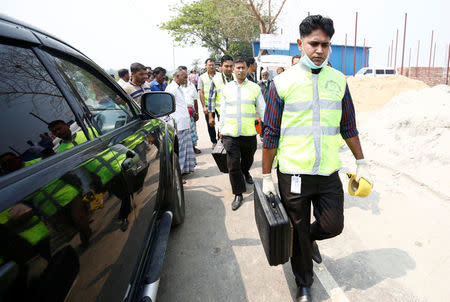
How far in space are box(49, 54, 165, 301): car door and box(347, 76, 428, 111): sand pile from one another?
33.8 feet

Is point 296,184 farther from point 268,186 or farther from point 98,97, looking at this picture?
point 98,97

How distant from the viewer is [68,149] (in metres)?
1.19

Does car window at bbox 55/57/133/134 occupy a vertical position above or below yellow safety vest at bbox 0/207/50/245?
above

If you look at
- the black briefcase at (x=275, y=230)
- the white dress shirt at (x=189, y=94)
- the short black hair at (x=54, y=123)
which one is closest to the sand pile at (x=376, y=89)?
the white dress shirt at (x=189, y=94)

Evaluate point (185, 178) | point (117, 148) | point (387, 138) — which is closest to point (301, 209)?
point (117, 148)

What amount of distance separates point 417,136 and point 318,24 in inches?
159

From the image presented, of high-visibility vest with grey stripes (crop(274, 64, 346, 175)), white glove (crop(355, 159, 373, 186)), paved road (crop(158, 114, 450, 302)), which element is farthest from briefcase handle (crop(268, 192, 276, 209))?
paved road (crop(158, 114, 450, 302))

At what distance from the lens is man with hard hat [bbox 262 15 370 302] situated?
176 cm

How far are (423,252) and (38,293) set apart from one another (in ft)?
9.60

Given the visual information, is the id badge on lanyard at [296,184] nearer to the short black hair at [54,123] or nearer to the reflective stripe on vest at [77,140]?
the reflective stripe on vest at [77,140]

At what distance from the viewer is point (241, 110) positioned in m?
3.43

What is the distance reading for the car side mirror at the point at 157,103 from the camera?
236 centimetres

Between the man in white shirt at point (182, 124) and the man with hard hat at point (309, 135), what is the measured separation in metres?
2.87

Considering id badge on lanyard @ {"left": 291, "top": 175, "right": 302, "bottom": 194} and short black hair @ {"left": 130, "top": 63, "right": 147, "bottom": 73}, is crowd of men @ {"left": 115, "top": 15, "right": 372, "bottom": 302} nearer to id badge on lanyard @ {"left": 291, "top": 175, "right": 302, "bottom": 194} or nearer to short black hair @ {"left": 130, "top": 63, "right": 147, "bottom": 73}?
id badge on lanyard @ {"left": 291, "top": 175, "right": 302, "bottom": 194}
